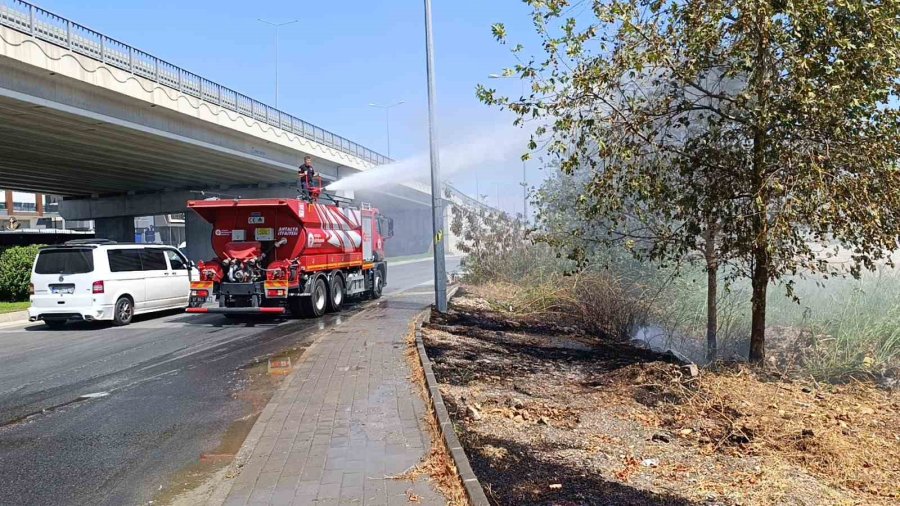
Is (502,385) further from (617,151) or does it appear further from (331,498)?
(331,498)

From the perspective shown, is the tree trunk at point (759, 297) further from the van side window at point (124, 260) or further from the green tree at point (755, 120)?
the van side window at point (124, 260)

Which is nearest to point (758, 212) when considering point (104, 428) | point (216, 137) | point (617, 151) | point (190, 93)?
point (617, 151)

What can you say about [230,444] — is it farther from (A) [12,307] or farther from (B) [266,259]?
(A) [12,307]

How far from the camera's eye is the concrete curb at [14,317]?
15.5 m

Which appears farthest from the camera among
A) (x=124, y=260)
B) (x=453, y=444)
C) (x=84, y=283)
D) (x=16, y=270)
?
(x=16, y=270)

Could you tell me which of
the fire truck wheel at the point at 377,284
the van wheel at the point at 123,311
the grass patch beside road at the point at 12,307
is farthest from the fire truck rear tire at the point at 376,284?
the grass patch beside road at the point at 12,307

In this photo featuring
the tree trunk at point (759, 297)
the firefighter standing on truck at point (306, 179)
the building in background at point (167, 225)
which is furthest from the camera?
the building in background at point (167, 225)

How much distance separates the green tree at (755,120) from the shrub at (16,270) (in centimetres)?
1659

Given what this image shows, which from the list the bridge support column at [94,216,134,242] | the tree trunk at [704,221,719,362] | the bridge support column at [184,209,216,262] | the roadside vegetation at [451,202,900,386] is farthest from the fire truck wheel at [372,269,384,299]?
the bridge support column at [94,216,134,242]

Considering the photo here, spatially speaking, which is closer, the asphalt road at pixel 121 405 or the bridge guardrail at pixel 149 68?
the asphalt road at pixel 121 405

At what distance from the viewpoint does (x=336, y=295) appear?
16.1 metres

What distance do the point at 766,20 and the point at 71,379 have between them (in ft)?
30.3

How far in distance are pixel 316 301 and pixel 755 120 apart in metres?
10.4

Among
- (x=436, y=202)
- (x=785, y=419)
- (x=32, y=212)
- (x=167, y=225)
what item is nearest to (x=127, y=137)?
(x=436, y=202)
